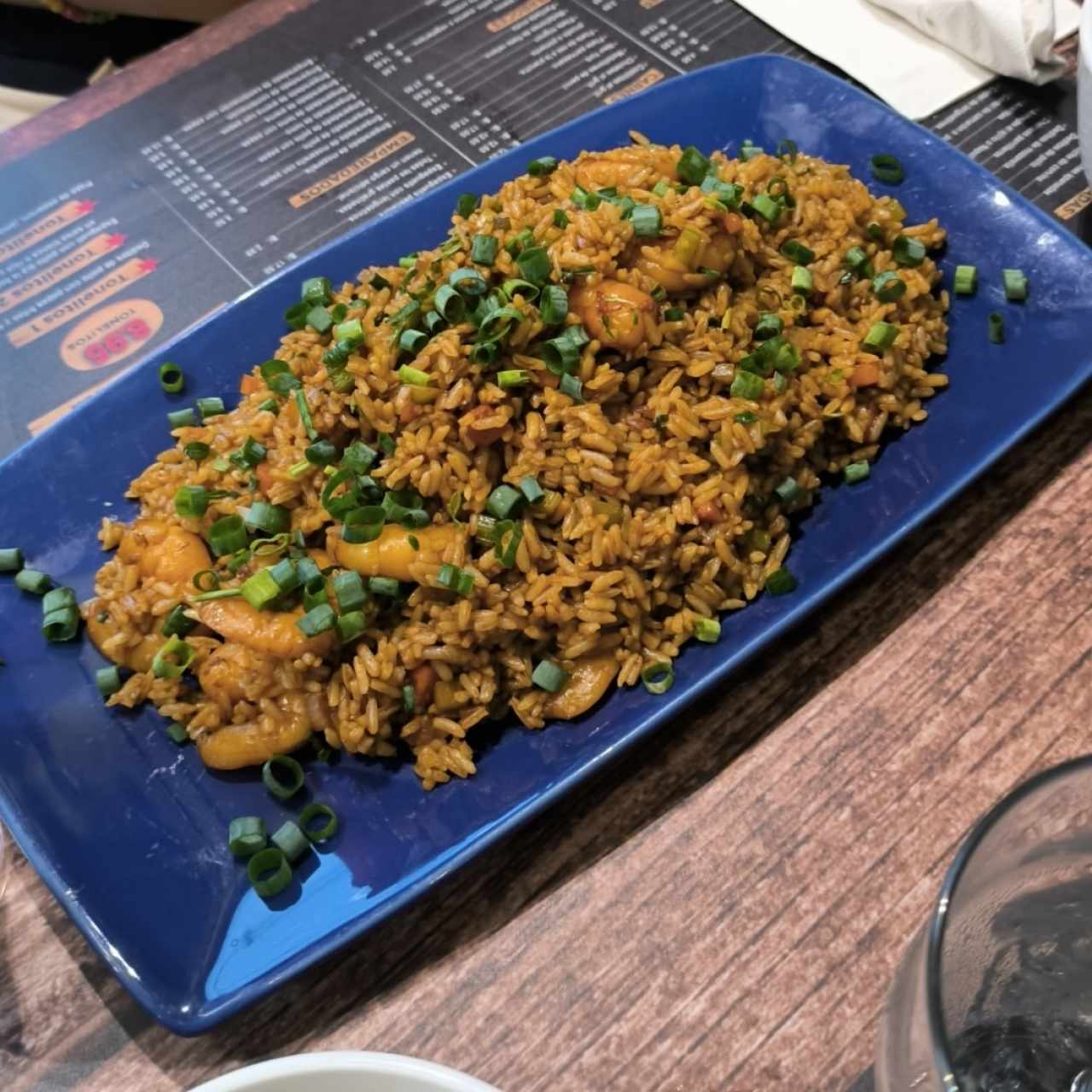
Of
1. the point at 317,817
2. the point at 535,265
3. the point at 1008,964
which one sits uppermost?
the point at 535,265

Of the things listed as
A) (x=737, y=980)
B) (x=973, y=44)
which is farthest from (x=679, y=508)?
(x=973, y=44)

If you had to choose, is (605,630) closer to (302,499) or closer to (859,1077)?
(302,499)

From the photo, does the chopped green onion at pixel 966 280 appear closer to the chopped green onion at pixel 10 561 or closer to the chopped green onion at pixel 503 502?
the chopped green onion at pixel 503 502

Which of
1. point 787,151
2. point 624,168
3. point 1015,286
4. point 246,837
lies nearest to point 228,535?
point 246,837

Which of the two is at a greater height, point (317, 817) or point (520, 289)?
point (520, 289)

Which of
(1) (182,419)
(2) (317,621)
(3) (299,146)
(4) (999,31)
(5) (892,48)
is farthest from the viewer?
(3) (299,146)

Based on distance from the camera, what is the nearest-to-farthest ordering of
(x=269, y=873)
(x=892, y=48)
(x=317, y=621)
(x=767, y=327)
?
(x=269, y=873), (x=317, y=621), (x=767, y=327), (x=892, y=48)

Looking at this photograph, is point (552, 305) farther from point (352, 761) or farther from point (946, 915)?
point (946, 915)
